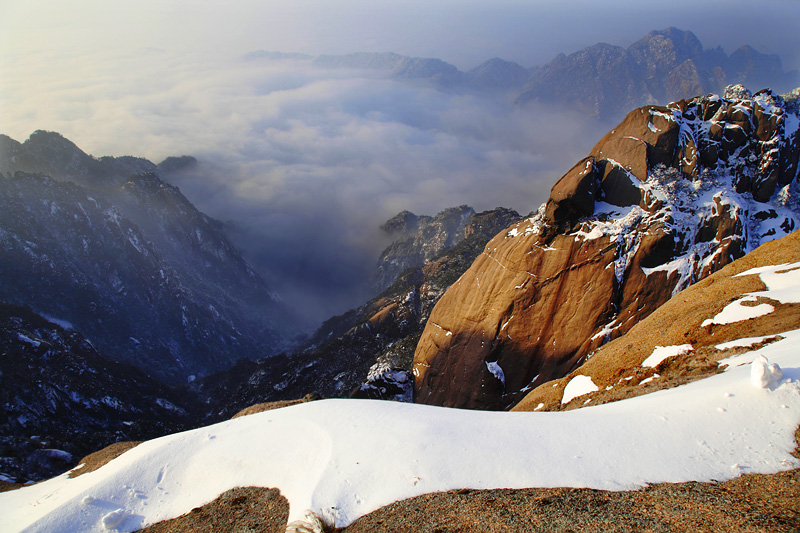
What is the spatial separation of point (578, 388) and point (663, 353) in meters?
5.04

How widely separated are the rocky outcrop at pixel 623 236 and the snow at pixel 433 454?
2159 centimetres

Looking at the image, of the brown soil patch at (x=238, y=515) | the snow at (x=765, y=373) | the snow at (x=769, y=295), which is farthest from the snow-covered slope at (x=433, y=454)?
the snow at (x=769, y=295)

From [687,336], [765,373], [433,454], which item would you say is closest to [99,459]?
[433,454]

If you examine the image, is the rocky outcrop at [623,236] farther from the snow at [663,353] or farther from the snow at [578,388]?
the snow at [663,353]

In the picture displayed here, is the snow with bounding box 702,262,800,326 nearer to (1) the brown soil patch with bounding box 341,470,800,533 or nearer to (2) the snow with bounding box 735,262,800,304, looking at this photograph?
(2) the snow with bounding box 735,262,800,304

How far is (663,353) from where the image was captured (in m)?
23.1

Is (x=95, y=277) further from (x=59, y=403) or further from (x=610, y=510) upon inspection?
(x=610, y=510)

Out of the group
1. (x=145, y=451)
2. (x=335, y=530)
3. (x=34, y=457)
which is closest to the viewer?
(x=335, y=530)

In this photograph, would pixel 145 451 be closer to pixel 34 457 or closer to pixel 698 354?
pixel 698 354

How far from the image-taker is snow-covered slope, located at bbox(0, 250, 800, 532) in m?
13.4

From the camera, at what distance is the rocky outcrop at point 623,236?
131ft

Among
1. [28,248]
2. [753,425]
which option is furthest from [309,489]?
[28,248]

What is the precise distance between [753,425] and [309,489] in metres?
15.0

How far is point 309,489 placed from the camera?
47.0 feet
